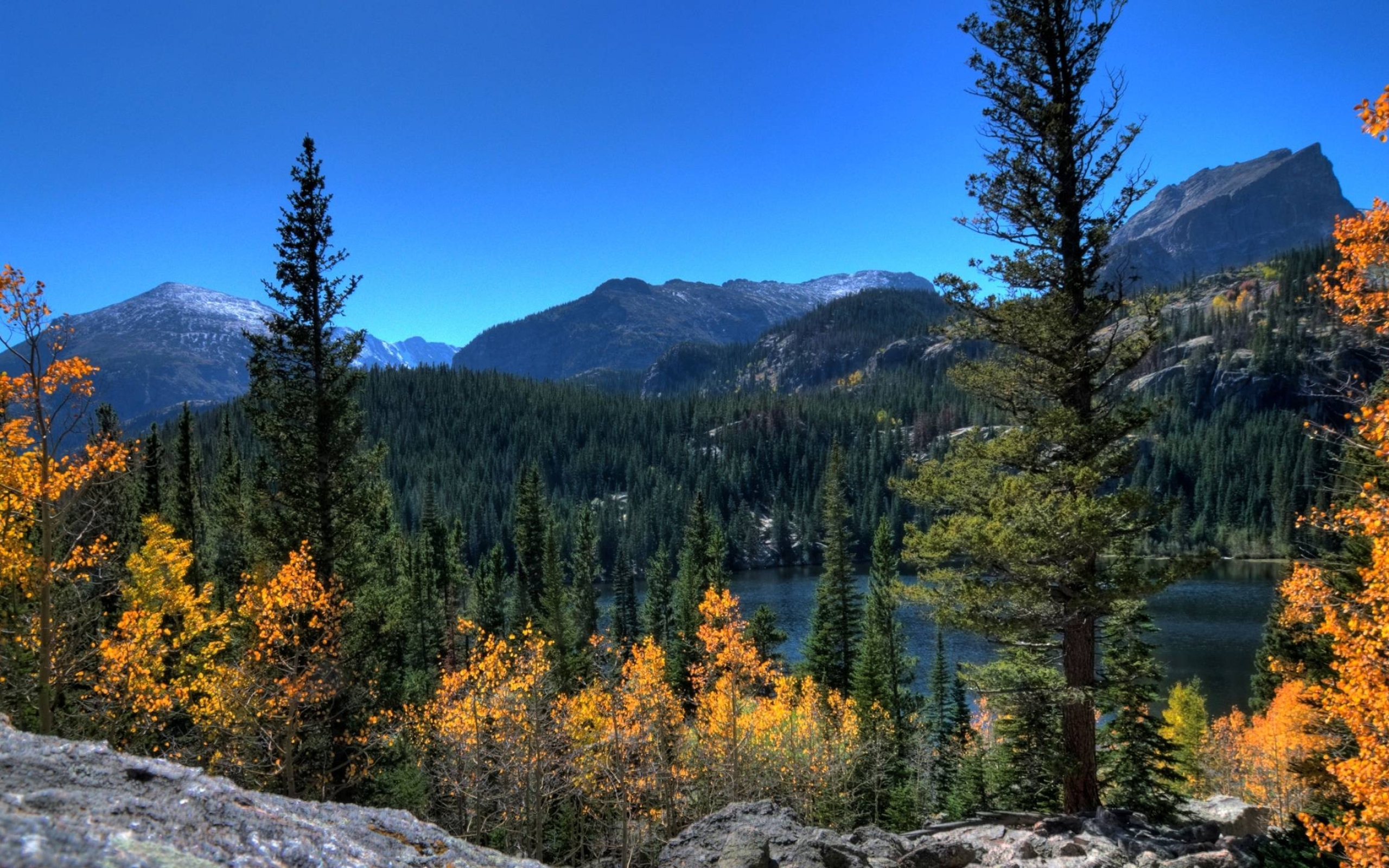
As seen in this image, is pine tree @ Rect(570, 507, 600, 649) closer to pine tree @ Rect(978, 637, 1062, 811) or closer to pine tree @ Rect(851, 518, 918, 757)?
pine tree @ Rect(851, 518, 918, 757)

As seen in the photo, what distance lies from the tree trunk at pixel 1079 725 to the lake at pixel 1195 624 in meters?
28.6

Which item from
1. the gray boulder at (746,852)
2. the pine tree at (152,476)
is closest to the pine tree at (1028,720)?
the gray boulder at (746,852)

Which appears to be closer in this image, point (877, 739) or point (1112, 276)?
point (1112, 276)

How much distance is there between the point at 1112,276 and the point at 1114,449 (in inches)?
126

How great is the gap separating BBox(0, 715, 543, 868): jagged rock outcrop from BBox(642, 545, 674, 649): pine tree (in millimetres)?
52197

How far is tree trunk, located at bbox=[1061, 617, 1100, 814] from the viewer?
12.2m

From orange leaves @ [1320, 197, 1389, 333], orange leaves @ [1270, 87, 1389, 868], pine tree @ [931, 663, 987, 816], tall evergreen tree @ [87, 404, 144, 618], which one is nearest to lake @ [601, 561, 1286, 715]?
pine tree @ [931, 663, 987, 816]

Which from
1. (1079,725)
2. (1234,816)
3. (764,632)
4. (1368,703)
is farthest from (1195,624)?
(1368,703)

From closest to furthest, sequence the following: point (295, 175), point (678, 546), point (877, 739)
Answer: point (295, 175) < point (877, 739) < point (678, 546)

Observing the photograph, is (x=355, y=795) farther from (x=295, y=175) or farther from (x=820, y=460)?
(x=820, y=460)

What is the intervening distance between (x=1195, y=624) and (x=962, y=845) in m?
82.0

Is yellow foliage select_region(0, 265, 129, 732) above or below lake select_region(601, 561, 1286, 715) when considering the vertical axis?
above

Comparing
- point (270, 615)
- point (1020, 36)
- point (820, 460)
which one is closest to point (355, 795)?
point (270, 615)

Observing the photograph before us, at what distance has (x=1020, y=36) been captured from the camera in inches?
498
